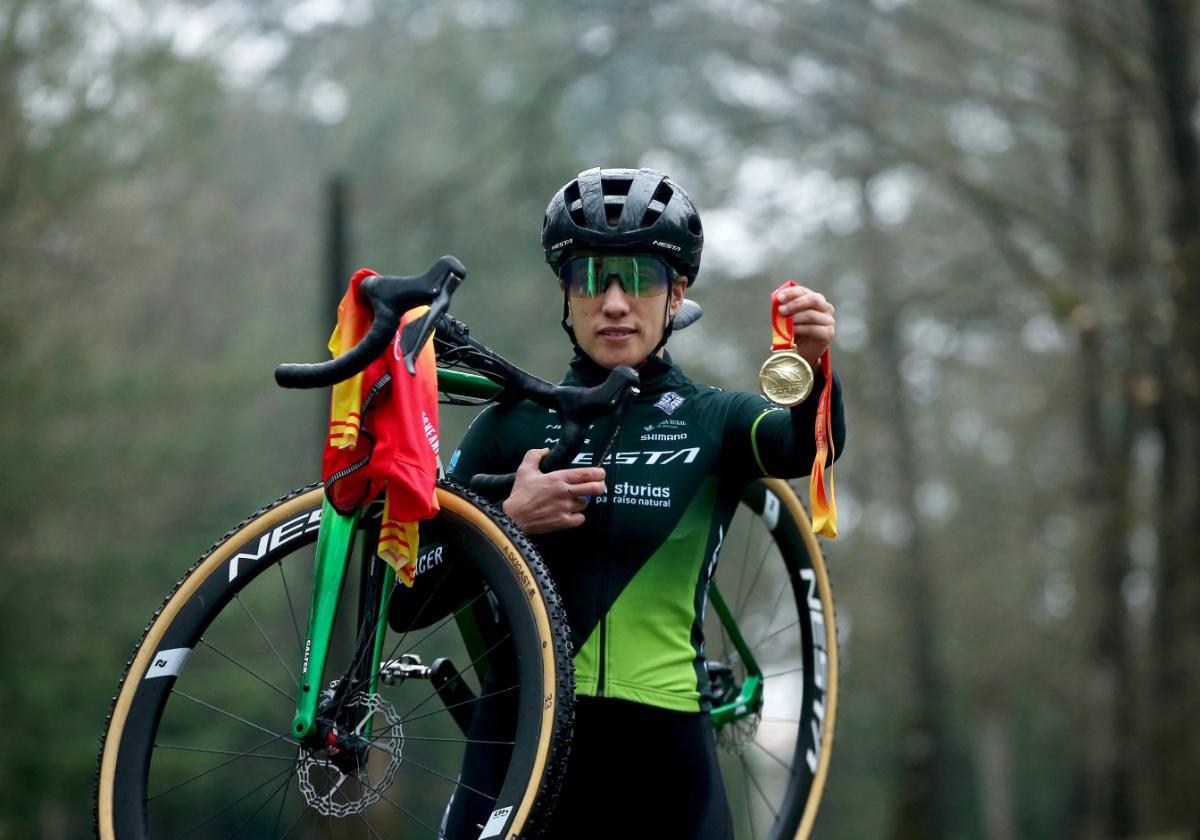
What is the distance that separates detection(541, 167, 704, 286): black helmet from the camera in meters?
3.73

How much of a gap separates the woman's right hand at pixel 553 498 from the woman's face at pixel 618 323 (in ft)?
1.20

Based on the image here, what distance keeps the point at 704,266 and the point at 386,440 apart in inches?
552

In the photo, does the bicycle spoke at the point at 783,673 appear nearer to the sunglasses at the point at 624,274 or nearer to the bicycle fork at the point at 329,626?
the sunglasses at the point at 624,274

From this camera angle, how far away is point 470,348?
3.73 meters

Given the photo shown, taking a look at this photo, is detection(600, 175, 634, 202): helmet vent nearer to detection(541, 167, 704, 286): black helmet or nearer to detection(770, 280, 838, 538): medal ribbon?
detection(541, 167, 704, 286): black helmet

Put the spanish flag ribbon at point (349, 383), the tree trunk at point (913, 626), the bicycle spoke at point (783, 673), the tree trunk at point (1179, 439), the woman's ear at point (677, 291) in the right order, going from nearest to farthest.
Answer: the spanish flag ribbon at point (349, 383), the woman's ear at point (677, 291), the bicycle spoke at point (783, 673), the tree trunk at point (1179, 439), the tree trunk at point (913, 626)

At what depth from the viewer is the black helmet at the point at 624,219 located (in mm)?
3734

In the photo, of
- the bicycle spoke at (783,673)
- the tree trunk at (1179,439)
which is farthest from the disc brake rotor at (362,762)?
the tree trunk at (1179,439)

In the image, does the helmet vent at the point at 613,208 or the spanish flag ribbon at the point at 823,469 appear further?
the helmet vent at the point at 613,208

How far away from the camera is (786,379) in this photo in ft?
11.0

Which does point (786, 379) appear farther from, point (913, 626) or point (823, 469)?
point (913, 626)

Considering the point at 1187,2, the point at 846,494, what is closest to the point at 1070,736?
the point at 846,494

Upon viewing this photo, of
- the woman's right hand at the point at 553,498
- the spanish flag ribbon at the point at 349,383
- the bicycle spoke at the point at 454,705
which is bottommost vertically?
the bicycle spoke at the point at 454,705

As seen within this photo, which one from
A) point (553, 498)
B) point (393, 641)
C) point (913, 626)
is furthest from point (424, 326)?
point (913, 626)
